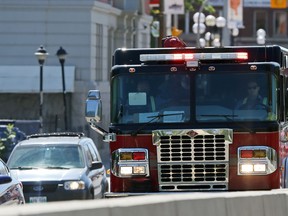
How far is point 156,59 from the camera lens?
15.1m

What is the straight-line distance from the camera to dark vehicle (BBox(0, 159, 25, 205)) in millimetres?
13172

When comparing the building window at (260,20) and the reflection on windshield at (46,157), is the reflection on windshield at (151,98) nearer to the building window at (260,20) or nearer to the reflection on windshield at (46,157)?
the reflection on windshield at (46,157)

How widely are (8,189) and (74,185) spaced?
6.01m

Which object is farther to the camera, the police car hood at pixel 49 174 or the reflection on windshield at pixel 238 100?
the police car hood at pixel 49 174

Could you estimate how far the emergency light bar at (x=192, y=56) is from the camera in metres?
15.0

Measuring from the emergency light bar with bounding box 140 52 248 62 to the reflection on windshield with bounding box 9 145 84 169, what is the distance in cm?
569

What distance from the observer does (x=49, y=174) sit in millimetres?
19781

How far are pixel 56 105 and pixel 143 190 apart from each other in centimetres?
2835

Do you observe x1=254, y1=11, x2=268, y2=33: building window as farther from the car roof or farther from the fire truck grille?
the fire truck grille

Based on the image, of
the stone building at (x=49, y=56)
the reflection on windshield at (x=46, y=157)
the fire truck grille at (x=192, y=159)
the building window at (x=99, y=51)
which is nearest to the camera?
the fire truck grille at (x=192, y=159)

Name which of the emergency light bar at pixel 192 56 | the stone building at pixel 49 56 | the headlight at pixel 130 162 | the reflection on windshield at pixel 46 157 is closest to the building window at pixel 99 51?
the stone building at pixel 49 56

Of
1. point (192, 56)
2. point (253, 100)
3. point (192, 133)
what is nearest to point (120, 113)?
point (192, 133)

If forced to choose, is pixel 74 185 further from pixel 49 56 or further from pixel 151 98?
pixel 49 56

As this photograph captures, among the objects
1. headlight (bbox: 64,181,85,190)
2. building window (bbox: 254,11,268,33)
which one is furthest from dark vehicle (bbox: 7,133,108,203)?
building window (bbox: 254,11,268,33)
